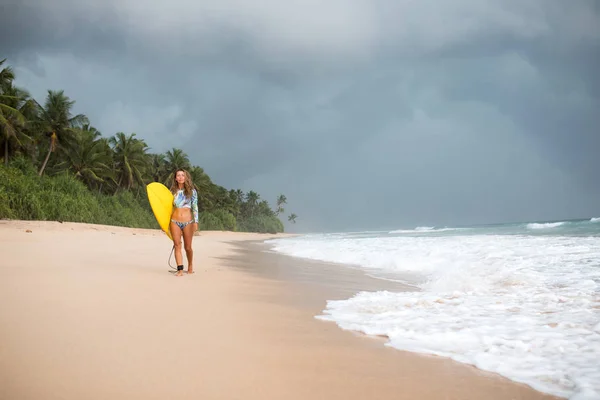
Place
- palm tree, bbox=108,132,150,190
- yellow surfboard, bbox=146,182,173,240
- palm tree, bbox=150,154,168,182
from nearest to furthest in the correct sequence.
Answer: yellow surfboard, bbox=146,182,173,240, palm tree, bbox=108,132,150,190, palm tree, bbox=150,154,168,182

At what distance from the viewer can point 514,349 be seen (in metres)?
2.51

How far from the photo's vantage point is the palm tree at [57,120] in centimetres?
3262

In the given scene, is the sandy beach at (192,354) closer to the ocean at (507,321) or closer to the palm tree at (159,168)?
the ocean at (507,321)

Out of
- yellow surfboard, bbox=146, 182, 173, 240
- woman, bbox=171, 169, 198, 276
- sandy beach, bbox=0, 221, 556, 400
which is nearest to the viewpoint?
sandy beach, bbox=0, 221, 556, 400

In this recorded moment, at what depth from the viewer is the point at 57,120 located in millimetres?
32875

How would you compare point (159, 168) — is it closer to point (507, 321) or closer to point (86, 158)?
point (86, 158)

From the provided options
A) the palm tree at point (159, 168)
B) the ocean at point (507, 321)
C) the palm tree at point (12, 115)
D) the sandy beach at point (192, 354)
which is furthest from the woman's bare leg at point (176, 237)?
the palm tree at point (159, 168)

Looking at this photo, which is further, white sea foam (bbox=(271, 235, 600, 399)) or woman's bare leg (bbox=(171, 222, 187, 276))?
woman's bare leg (bbox=(171, 222, 187, 276))

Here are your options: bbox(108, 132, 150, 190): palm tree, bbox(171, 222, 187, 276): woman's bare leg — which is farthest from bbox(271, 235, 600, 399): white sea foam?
bbox(108, 132, 150, 190): palm tree

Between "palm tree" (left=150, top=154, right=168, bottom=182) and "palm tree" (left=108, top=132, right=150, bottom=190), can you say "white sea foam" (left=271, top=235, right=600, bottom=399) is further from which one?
"palm tree" (left=150, top=154, right=168, bottom=182)

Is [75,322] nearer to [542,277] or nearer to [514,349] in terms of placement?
[514,349]

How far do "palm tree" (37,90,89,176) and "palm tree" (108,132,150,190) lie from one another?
7.15m

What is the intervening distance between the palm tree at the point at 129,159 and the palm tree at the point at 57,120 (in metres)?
7.15

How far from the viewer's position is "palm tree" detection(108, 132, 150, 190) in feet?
135
